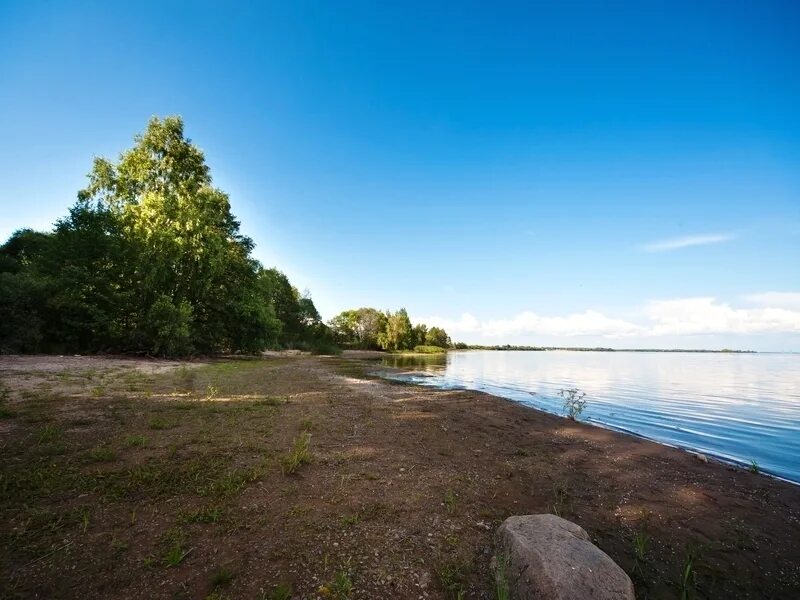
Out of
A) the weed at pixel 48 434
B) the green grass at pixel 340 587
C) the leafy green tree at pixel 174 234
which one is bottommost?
the green grass at pixel 340 587

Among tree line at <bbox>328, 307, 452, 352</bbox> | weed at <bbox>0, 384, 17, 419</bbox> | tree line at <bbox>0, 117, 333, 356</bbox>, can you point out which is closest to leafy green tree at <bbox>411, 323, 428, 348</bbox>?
tree line at <bbox>328, 307, 452, 352</bbox>

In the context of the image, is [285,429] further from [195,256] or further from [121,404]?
[195,256]

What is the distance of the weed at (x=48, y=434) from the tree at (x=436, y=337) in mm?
137934

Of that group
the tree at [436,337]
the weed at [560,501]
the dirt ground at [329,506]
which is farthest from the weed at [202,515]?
the tree at [436,337]

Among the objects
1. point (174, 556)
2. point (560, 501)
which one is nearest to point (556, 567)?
point (560, 501)

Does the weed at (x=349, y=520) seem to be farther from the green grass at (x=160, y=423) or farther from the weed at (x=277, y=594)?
the green grass at (x=160, y=423)

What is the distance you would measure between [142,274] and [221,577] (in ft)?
113

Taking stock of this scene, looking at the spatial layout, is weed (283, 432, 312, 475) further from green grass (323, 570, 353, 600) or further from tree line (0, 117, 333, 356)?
tree line (0, 117, 333, 356)

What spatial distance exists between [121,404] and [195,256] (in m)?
27.0

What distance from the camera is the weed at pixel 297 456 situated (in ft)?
21.9

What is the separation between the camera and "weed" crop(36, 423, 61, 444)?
727 cm

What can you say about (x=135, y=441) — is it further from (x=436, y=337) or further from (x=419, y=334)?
(x=436, y=337)

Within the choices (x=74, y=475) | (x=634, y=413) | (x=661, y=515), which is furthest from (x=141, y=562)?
(x=634, y=413)

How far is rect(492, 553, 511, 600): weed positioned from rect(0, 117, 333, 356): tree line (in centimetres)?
3254
